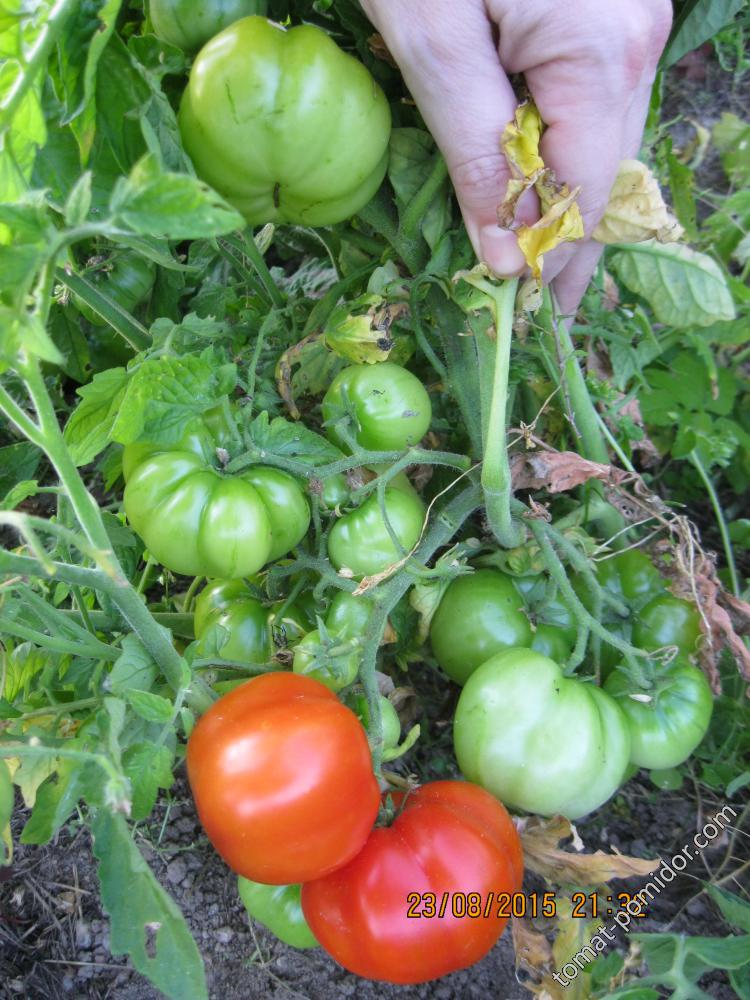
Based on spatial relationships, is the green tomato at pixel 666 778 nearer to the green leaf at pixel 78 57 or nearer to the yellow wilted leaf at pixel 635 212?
the yellow wilted leaf at pixel 635 212

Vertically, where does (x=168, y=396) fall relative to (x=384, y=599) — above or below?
above

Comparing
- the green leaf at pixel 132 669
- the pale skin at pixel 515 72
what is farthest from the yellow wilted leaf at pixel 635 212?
the green leaf at pixel 132 669

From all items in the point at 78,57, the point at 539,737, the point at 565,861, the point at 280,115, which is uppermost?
the point at 78,57

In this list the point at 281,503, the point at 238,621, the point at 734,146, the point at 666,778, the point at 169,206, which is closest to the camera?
the point at 169,206

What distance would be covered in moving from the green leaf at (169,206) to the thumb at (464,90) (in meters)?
0.40

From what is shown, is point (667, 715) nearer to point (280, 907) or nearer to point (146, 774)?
point (280, 907)

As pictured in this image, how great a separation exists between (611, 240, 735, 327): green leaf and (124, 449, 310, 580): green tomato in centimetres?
71

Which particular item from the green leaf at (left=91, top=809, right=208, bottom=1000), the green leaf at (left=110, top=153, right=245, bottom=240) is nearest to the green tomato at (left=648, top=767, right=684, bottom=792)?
the green leaf at (left=91, top=809, right=208, bottom=1000)

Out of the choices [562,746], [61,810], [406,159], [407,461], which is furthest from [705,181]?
[61,810]

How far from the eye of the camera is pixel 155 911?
2.35ft

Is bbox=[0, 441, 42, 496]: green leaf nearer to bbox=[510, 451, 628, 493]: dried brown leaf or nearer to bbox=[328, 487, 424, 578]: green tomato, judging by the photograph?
bbox=[328, 487, 424, 578]: green tomato

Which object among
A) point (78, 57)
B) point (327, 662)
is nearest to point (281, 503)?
point (327, 662)

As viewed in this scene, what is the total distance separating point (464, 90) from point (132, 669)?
0.70m

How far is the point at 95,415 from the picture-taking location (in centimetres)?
97
